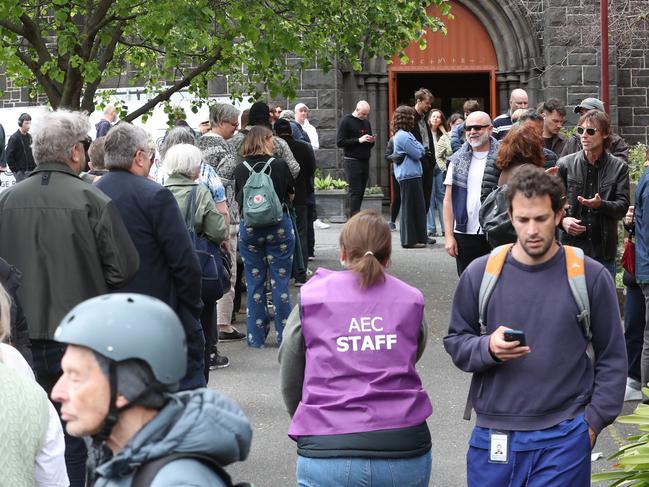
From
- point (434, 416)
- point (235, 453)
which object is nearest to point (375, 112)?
point (434, 416)

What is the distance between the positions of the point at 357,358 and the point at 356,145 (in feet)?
42.8

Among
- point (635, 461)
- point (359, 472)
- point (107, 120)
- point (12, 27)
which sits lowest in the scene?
point (635, 461)

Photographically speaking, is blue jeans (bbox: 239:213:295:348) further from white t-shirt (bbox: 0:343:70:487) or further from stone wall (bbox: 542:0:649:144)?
stone wall (bbox: 542:0:649:144)

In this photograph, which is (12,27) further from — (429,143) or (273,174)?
(429,143)

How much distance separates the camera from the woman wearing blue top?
1582 centimetres

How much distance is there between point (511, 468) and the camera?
452 cm

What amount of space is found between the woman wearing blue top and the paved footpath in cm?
296

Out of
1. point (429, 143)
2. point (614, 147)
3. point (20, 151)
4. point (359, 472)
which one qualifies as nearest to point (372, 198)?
point (429, 143)

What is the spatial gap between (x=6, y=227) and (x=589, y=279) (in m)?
2.84

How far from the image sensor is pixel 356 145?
17.3 m

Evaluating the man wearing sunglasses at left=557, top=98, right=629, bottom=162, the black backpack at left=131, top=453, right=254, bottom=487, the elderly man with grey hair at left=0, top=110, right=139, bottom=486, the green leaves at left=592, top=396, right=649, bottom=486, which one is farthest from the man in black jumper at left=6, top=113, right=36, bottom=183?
the black backpack at left=131, top=453, right=254, bottom=487

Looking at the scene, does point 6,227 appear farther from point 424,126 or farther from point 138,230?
point 424,126

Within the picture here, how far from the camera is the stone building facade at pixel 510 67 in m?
22.4

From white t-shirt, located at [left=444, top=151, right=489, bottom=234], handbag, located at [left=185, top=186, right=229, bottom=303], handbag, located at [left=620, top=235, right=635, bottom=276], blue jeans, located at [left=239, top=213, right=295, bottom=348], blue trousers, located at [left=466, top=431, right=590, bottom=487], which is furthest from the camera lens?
blue jeans, located at [left=239, top=213, right=295, bottom=348]
